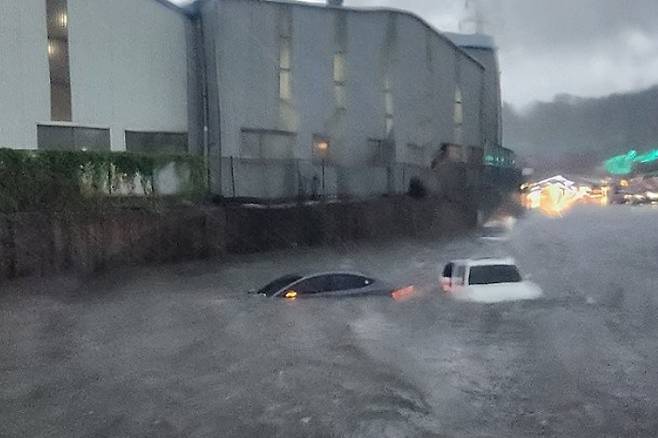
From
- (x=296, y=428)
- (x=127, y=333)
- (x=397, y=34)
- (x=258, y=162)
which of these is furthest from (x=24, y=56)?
(x=296, y=428)

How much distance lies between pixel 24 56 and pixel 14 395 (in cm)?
1753

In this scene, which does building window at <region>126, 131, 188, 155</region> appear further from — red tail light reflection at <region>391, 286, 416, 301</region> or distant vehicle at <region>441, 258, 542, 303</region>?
distant vehicle at <region>441, 258, 542, 303</region>

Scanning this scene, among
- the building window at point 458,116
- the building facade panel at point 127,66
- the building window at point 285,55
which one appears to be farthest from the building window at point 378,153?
the building window at point 458,116

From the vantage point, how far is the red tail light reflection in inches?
677

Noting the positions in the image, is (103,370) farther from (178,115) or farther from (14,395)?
(178,115)

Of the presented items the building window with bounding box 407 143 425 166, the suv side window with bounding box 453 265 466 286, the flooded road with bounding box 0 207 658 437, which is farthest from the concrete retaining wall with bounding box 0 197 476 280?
the suv side window with bounding box 453 265 466 286

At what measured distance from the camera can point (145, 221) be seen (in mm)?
23953

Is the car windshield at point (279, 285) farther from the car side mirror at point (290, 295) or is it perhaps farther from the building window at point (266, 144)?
the building window at point (266, 144)

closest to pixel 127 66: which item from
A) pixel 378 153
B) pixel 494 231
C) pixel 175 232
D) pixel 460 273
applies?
pixel 175 232

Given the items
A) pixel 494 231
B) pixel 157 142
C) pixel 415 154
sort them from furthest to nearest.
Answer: pixel 494 231 < pixel 415 154 < pixel 157 142

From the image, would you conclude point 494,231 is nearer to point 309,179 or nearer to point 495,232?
point 495,232

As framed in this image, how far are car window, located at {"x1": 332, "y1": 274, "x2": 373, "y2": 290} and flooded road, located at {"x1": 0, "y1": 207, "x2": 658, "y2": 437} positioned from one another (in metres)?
0.42

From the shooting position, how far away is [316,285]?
1675 centimetres

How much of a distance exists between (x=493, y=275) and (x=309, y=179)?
1582 centimetres
